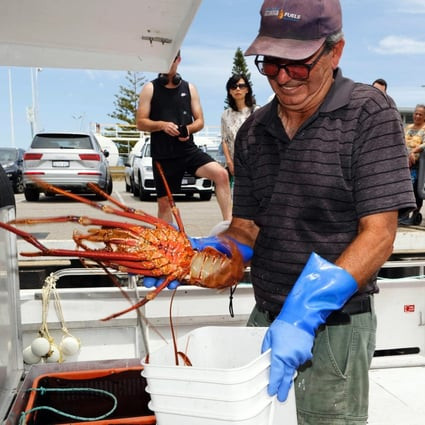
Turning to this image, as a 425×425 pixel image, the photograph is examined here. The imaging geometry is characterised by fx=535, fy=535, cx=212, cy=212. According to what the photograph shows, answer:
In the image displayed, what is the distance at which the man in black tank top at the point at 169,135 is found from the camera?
5.20m

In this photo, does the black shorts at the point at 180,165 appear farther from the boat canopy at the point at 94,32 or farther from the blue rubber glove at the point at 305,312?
the blue rubber glove at the point at 305,312

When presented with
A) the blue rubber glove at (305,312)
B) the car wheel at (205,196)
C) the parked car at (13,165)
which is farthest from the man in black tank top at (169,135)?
the parked car at (13,165)

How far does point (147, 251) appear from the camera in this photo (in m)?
2.19

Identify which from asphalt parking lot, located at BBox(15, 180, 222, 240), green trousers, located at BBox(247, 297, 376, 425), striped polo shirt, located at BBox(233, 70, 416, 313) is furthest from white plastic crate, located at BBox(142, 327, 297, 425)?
asphalt parking lot, located at BBox(15, 180, 222, 240)

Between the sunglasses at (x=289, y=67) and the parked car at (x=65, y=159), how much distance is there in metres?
10.9

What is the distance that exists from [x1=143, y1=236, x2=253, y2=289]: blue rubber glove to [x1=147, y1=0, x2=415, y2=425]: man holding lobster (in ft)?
0.16

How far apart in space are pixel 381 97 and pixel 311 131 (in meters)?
0.29

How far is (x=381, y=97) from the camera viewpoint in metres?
2.00

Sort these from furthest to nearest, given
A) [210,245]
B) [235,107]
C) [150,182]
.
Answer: [150,182] < [235,107] < [210,245]

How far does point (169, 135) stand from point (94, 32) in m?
1.95

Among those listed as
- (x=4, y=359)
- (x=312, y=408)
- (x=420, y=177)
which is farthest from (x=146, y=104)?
(x=420, y=177)

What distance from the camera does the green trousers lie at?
211 cm

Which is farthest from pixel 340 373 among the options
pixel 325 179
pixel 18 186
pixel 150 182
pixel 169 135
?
pixel 18 186

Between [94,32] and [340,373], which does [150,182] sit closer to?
[94,32]
